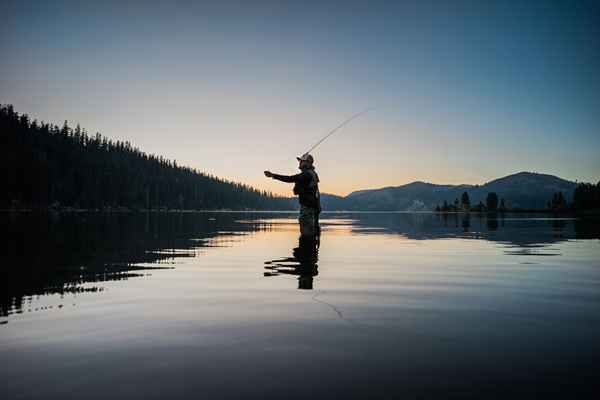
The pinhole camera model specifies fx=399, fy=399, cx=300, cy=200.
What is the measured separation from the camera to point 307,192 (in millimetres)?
20188

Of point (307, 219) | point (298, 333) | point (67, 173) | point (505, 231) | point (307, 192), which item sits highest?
point (67, 173)

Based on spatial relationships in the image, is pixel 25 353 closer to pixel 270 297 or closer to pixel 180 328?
pixel 180 328

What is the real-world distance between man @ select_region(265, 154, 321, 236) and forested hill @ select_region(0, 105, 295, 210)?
4227 inches

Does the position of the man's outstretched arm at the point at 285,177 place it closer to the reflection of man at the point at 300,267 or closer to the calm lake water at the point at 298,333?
the reflection of man at the point at 300,267

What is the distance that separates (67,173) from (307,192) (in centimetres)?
13257

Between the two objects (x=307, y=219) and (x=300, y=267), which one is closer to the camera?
(x=300, y=267)

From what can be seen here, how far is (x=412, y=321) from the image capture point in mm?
5285

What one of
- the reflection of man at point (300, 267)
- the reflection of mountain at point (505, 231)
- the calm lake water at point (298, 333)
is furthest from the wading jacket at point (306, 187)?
the calm lake water at point (298, 333)

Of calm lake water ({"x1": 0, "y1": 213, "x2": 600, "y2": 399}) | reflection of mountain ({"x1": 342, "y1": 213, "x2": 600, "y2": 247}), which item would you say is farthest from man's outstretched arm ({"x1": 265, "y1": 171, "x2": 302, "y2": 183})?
calm lake water ({"x1": 0, "y1": 213, "x2": 600, "y2": 399})

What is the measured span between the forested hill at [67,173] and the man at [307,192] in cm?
10737

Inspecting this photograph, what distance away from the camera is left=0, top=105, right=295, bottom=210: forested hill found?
10462 cm

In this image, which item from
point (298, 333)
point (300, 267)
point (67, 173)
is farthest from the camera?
point (67, 173)

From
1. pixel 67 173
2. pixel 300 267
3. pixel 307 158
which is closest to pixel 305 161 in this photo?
pixel 307 158

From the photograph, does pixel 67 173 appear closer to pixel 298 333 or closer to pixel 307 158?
pixel 307 158
